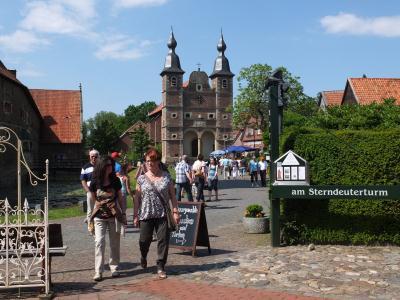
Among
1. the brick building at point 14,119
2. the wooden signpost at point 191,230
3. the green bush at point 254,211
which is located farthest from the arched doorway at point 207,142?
the wooden signpost at point 191,230

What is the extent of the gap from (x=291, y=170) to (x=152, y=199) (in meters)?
3.28

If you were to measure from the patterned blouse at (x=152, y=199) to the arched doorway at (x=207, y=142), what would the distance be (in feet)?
262

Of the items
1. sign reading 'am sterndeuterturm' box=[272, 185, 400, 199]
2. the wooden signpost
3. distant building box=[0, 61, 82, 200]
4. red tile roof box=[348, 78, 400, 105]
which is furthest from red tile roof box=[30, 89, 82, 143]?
sign reading 'am sterndeuterturm' box=[272, 185, 400, 199]

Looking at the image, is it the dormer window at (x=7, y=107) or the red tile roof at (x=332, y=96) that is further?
the red tile roof at (x=332, y=96)

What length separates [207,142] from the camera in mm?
88562

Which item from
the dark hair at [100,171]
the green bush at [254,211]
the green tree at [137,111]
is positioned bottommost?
the green bush at [254,211]

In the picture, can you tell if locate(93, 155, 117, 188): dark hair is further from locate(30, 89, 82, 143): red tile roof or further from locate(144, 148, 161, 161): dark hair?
locate(30, 89, 82, 143): red tile roof

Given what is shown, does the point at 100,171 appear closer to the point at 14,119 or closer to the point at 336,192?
the point at 336,192

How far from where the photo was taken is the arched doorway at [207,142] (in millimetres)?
87856

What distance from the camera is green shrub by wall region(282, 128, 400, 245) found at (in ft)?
31.2

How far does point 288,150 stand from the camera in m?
10.0

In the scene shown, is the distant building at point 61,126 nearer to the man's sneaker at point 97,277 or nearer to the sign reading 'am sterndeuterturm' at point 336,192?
the sign reading 'am sterndeuterturm' at point 336,192

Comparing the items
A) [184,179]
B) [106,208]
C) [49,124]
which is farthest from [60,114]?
[106,208]

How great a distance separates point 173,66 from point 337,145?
77666mm
